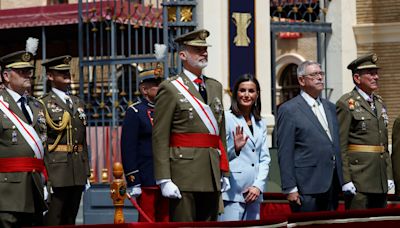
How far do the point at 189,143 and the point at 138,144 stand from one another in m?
2.17

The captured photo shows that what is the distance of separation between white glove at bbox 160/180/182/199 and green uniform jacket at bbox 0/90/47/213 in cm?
92

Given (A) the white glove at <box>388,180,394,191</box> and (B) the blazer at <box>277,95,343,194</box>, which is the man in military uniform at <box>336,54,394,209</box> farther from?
(B) the blazer at <box>277,95,343,194</box>

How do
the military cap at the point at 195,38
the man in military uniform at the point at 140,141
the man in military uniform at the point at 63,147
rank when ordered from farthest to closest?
the man in military uniform at the point at 140,141 < the man in military uniform at the point at 63,147 < the military cap at the point at 195,38

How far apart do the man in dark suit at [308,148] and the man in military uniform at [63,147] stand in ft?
6.24

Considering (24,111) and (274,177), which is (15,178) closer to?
(24,111)

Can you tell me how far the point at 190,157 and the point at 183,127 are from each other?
0.22 m

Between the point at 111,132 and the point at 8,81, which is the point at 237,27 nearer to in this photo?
the point at 111,132

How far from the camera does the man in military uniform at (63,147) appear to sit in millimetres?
10680

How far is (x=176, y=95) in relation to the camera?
8922mm

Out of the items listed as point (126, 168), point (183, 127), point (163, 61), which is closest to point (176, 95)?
point (183, 127)

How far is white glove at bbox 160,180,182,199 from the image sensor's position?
8.74m

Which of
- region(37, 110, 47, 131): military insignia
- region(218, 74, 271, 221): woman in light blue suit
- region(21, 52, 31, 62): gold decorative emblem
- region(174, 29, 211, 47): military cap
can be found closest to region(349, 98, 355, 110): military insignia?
region(218, 74, 271, 221): woman in light blue suit

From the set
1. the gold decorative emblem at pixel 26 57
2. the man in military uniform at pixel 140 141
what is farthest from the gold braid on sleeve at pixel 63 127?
the gold decorative emblem at pixel 26 57

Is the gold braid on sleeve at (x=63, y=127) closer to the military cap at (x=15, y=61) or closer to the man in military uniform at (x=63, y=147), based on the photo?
the man in military uniform at (x=63, y=147)
